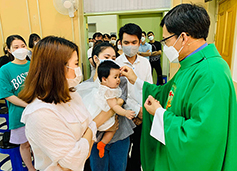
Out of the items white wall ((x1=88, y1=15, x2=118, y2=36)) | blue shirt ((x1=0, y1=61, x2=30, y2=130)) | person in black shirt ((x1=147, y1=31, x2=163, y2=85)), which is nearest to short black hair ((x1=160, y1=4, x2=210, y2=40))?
blue shirt ((x1=0, y1=61, x2=30, y2=130))

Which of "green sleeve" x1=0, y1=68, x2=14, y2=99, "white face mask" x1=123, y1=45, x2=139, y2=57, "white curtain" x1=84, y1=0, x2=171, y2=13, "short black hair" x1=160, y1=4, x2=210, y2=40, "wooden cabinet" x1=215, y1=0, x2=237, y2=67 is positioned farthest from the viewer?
"white curtain" x1=84, y1=0, x2=171, y2=13

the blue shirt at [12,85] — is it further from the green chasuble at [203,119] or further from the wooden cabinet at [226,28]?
the wooden cabinet at [226,28]

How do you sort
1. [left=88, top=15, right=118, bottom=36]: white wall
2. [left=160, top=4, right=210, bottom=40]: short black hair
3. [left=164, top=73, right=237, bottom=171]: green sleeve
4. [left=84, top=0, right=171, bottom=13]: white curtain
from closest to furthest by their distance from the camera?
[left=164, top=73, right=237, bottom=171]: green sleeve → [left=160, top=4, right=210, bottom=40]: short black hair → [left=84, top=0, right=171, bottom=13]: white curtain → [left=88, top=15, right=118, bottom=36]: white wall

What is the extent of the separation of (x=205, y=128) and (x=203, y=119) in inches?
2.1

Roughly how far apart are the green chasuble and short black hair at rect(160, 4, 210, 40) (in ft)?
0.40

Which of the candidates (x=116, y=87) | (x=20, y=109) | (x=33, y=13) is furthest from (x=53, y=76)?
(x=33, y=13)

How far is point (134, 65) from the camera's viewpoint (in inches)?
89.7

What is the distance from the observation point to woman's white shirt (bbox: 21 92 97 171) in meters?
0.90

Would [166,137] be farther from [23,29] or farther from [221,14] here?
[23,29]

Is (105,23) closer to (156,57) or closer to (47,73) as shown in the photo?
(156,57)

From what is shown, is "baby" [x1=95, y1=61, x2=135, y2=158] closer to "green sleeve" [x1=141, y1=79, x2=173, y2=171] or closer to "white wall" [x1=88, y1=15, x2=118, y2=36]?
"green sleeve" [x1=141, y1=79, x2=173, y2=171]

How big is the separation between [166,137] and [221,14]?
3.16 metres

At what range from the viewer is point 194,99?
37.7 inches

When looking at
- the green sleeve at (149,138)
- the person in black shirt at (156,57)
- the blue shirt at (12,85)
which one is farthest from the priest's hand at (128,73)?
the person in black shirt at (156,57)
